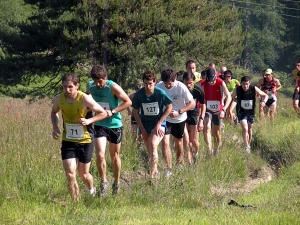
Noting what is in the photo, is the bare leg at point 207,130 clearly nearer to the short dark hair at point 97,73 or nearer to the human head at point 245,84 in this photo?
the human head at point 245,84

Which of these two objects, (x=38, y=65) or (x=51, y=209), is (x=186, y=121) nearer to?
(x=51, y=209)

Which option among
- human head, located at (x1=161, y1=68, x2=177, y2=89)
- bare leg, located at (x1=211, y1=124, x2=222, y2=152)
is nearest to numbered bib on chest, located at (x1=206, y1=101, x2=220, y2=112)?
bare leg, located at (x1=211, y1=124, x2=222, y2=152)

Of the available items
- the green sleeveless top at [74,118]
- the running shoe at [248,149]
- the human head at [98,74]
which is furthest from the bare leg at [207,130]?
the green sleeveless top at [74,118]

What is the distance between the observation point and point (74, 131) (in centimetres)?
954

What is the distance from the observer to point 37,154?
36.3 ft

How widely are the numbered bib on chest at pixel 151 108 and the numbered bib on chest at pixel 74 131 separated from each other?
2170 millimetres

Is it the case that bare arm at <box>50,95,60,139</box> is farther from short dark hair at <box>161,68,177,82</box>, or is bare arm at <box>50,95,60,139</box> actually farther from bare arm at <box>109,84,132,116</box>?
short dark hair at <box>161,68,177,82</box>

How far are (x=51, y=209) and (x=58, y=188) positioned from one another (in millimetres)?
1276

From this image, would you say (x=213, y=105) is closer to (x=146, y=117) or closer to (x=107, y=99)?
(x=146, y=117)

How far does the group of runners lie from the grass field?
40 cm

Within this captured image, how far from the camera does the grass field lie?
338 inches

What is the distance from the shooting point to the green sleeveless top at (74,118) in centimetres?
947

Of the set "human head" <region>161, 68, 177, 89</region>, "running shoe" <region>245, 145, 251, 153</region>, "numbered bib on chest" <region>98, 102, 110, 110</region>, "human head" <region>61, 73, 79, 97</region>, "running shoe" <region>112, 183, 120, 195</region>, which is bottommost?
"running shoe" <region>245, 145, 251, 153</region>

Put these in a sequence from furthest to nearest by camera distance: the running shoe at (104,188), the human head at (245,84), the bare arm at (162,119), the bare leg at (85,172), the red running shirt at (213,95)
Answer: the human head at (245,84)
the red running shirt at (213,95)
the bare arm at (162,119)
the running shoe at (104,188)
the bare leg at (85,172)
